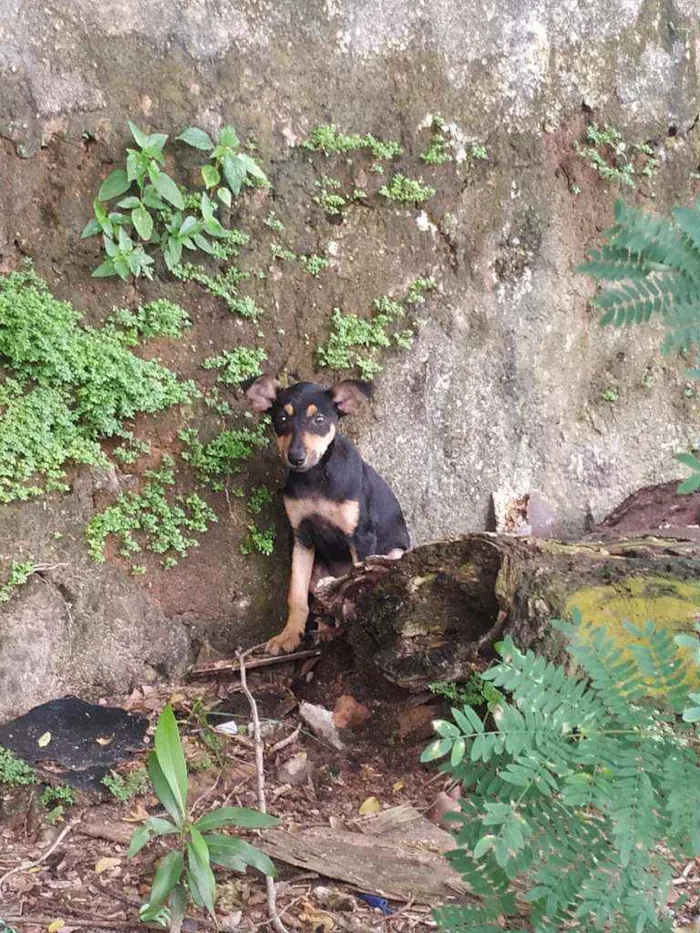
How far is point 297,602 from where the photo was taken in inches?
228

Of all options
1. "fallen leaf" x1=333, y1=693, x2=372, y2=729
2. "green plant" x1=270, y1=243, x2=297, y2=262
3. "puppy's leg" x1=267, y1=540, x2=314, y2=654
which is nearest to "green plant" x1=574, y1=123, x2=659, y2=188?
"green plant" x1=270, y1=243, x2=297, y2=262

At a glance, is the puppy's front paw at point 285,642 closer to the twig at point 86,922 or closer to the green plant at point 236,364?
the green plant at point 236,364

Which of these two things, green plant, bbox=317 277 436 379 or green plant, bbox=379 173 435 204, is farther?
green plant, bbox=379 173 435 204

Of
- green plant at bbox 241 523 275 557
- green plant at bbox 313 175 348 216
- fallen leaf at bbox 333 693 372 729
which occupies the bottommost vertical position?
fallen leaf at bbox 333 693 372 729

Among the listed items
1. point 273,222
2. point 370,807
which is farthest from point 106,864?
point 273,222

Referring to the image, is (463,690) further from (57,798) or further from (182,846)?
(57,798)

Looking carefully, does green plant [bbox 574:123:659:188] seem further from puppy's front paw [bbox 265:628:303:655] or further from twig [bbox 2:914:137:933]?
twig [bbox 2:914:137:933]

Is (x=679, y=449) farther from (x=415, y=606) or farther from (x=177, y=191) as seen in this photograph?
(x=177, y=191)

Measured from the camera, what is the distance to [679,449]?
7.44 m

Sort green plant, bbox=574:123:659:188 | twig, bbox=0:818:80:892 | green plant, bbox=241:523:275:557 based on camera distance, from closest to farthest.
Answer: twig, bbox=0:818:80:892 < green plant, bbox=241:523:275:557 < green plant, bbox=574:123:659:188

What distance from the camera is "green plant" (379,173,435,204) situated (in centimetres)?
616

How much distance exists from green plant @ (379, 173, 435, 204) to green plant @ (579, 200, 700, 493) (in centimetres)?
429

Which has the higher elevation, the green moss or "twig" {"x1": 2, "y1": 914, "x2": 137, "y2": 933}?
the green moss

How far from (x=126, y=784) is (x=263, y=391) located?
8.12 feet
